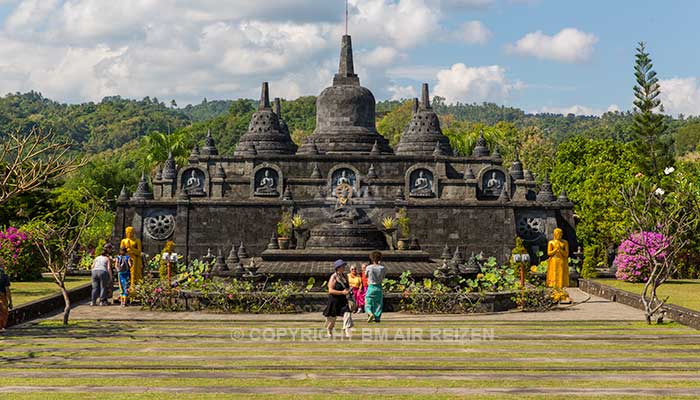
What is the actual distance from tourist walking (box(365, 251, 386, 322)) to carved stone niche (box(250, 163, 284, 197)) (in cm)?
2133

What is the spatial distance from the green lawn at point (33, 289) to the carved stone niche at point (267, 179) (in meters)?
10.5

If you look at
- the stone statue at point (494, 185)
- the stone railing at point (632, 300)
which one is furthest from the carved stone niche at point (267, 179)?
the stone railing at point (632, 300)

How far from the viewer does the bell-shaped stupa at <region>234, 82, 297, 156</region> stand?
44156 millimetres

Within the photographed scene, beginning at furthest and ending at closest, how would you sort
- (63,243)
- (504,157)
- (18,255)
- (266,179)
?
1. (504,157)
2. (266,179)
3. (18,255)
4. (63,243)

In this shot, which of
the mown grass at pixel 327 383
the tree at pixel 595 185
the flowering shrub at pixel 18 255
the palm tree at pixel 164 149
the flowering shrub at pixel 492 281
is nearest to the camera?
the mown grass at pixel 327 383

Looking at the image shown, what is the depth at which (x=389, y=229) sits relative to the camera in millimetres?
35406

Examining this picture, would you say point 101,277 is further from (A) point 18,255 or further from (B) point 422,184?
(B) point 422,184

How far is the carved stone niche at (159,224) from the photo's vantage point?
129ft

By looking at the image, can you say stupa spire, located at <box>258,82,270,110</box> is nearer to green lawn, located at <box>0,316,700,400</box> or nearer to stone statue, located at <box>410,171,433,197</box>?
stone statue, located at <box>410,171,433,197</box>

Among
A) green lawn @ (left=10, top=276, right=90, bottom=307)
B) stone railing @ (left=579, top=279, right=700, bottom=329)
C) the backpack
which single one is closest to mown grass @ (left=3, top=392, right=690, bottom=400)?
stone railing @ (left=579, top=279, right=700, bottom=329)

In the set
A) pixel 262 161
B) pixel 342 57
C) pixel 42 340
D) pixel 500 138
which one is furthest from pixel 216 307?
pixel 500 138

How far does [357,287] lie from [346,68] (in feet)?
88.6

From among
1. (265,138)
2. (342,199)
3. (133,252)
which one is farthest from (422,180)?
(133,252)

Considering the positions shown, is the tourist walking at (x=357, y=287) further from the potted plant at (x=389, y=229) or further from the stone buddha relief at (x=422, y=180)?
the stone buddha relief at (x=422, y=180)
